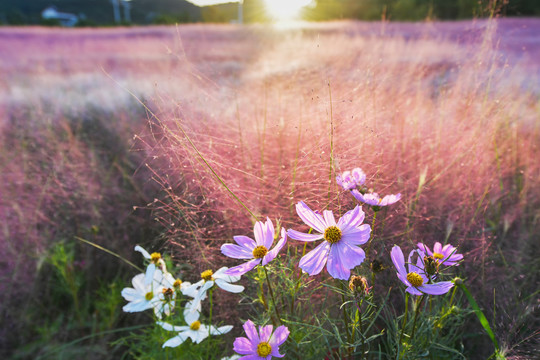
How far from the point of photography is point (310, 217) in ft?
2.03

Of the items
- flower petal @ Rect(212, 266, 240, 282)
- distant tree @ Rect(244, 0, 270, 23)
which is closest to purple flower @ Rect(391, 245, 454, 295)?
flower petal @ Rect(212, 266, 240, 282)

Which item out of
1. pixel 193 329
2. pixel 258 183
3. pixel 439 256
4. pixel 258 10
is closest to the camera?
pixel 439 256

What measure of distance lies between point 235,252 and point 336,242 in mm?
174

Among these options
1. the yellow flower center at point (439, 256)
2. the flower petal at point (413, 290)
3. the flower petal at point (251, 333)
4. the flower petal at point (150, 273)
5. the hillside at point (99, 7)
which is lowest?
the flower petal at point (150, 273)

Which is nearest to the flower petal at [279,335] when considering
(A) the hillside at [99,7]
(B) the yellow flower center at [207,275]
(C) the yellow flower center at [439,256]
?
(B) the yellow flower center at [207,275]

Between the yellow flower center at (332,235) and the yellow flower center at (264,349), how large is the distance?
0.68 feet

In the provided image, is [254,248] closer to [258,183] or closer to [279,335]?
[279,335]

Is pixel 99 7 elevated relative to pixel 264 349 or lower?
elevated

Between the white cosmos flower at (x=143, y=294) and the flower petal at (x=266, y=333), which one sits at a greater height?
the flower petal at (x=266, y=333)

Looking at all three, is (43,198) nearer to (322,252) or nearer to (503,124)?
(322,252)

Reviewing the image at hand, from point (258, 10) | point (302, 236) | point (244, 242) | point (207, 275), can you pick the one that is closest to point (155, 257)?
point (207, 275)

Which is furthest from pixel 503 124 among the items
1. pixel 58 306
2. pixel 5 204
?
pixel 5 204

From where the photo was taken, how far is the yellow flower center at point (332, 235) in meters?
0.61

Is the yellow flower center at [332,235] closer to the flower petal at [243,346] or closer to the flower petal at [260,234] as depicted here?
the flower petal at [260,234]
